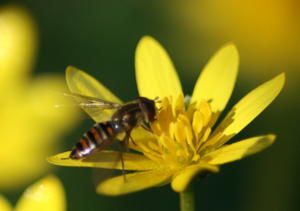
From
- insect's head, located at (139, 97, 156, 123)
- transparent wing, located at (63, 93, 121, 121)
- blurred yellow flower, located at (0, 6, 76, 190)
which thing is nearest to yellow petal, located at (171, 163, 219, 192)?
insect's head, located at (139, 97, 156, 123)

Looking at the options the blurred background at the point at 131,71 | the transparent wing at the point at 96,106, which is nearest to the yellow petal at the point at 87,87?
the transparent wing at the point at 96,106

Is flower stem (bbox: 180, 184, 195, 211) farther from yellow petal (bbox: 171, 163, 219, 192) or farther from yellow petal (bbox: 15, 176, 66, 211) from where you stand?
yellow petal (bbox: 15, 176, 66, 211)

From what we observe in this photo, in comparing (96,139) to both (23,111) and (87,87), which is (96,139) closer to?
(87,87)

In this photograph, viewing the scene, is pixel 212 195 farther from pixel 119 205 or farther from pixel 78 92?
pixel 78 92

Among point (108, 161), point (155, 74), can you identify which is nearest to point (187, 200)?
point (108, 161)

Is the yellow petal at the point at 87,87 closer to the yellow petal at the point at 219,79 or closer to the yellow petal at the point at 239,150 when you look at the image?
the yellow petal at the point at 219,79

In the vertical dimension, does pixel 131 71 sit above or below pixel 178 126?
below

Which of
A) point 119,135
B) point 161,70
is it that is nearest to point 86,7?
point 161,70
